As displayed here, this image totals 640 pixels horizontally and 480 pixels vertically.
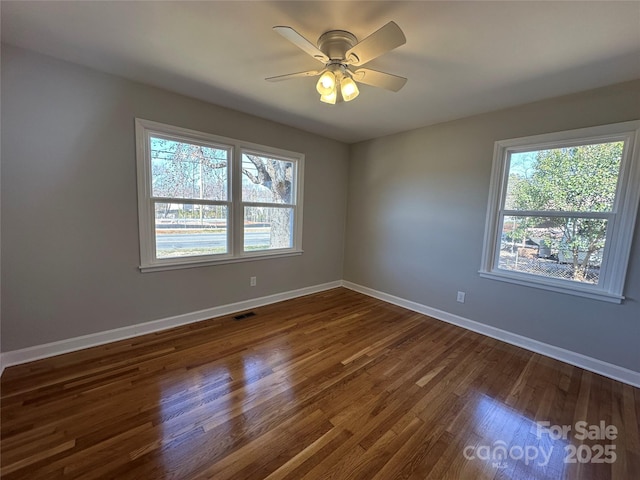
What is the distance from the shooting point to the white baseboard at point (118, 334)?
210cm

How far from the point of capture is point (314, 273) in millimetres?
4215

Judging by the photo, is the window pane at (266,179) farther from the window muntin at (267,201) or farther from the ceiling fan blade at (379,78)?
the ceiling fan blade at (379,78)

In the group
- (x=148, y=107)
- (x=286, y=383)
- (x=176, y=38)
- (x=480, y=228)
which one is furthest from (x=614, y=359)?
(x=148, y=107)

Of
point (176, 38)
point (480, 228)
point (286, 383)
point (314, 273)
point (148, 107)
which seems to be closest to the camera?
point (176, 38)

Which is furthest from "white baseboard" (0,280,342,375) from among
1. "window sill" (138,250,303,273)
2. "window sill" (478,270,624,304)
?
"window sill" (478,270,624,304)

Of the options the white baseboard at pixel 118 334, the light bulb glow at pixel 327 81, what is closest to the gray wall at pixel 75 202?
the white baseboard at pixel 118 334

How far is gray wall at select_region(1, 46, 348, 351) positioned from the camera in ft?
6.55

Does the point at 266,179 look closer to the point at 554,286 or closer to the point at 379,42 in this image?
the point at 379,42

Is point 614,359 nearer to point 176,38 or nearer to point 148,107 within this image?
point 176,38

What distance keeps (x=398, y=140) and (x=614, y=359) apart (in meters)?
3.21

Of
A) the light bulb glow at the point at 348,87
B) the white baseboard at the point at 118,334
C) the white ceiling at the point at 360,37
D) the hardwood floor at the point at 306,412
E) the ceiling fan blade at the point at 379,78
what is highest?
the white ceiling at the point at 360,37

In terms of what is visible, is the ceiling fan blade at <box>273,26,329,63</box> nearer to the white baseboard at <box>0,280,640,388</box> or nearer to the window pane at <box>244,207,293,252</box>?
the window pane at <box>244,207,293,252</box>

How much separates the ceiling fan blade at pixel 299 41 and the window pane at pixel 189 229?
1.99 metres

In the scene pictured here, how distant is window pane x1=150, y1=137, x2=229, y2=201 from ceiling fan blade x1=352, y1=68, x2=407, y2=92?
6.08 ft
